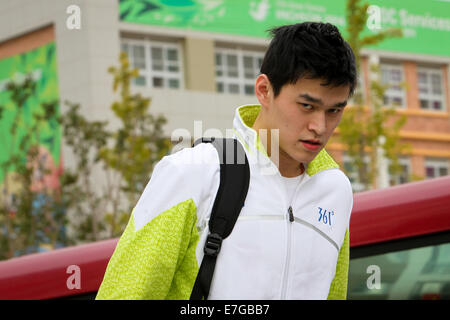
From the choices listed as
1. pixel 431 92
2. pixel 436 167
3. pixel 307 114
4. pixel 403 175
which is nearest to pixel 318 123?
pixel 307 114

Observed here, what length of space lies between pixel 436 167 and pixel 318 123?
1018 inches

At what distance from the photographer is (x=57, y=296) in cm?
366

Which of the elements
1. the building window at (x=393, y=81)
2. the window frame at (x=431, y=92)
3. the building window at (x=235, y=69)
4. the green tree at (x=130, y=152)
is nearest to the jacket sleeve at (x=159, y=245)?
the green tree at (x=130, y=152)

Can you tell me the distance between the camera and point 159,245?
6.36 ft

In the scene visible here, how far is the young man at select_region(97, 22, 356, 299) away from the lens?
1959mm

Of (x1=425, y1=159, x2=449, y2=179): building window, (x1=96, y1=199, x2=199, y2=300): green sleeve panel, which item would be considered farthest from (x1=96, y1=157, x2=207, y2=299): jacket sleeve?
(x1=425, y1=159, x2=449, y2=179): building window

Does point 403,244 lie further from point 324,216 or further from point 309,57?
point 309,57

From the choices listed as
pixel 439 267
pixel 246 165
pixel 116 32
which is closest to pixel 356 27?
pixel 116 32

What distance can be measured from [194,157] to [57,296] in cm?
185

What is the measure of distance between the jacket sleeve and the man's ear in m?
0.30

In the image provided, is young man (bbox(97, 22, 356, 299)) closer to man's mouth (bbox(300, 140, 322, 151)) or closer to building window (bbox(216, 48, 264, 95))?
man's mouth (bbox(300, 140, 322, 151))
